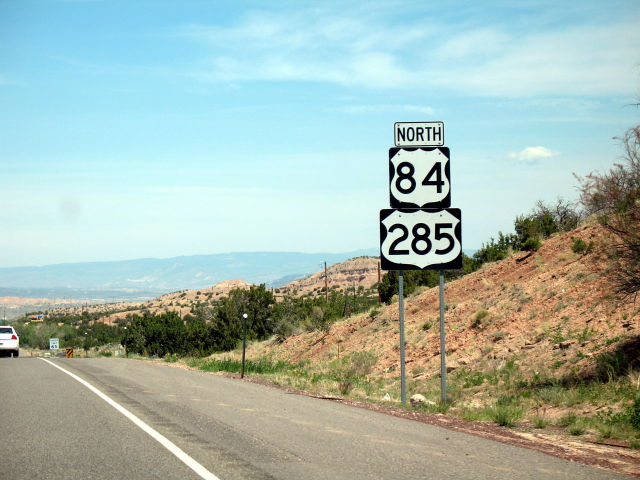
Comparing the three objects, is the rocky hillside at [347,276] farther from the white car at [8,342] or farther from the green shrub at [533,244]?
the green shrub at [533,244]

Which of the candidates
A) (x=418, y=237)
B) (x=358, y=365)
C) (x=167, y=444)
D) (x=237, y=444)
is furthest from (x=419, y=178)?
(x=358, y=365)

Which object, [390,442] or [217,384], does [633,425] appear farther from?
[217,384]

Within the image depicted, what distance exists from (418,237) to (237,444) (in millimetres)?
6262

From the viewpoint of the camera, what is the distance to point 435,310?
32250 mm

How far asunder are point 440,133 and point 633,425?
6.09m

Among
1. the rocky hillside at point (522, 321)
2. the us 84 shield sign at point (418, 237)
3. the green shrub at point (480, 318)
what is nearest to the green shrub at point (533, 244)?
the rocky hillside at point (522, 321)

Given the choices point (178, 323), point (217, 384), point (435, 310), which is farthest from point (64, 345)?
point (217, 384)

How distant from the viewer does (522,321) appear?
23.7m

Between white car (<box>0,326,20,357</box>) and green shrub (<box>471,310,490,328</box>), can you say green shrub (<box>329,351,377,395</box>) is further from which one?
white car (<box>0,326,20,357</box>)

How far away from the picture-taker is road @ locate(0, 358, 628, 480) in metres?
7.03

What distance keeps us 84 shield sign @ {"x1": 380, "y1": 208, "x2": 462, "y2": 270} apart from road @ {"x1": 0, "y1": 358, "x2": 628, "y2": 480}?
304 centimetres

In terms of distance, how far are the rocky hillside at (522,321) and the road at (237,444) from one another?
8.87m

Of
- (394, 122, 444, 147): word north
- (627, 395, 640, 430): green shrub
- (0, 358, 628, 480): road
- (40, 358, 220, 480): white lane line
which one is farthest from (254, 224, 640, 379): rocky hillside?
(40, 358, 220, 480): white lane line

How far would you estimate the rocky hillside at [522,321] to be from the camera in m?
18.3
